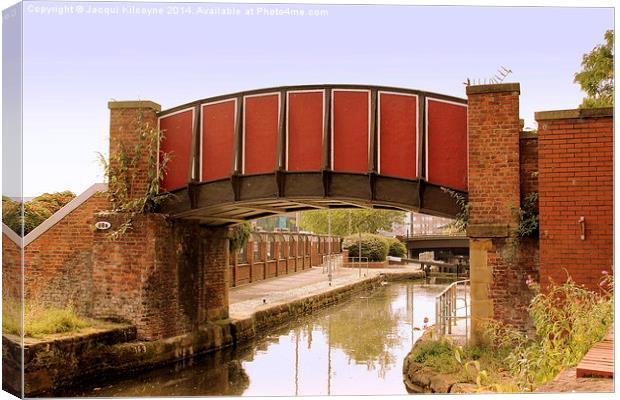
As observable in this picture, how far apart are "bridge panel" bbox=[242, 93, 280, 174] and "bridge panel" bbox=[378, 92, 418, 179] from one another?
1898 millimetres

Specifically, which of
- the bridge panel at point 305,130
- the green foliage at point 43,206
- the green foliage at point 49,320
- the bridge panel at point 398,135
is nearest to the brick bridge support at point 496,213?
the bridge panel at point 398,135

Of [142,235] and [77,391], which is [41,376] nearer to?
[77,391]

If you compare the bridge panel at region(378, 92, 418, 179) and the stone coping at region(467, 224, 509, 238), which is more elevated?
the bridge panel at region(378, 92, 418, 179)

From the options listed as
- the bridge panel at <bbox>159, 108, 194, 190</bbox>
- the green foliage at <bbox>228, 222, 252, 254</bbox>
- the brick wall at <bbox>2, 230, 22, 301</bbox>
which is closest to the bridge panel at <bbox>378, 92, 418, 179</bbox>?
the bridge panel at <bbox>159, 108, 194, 190</bbox>

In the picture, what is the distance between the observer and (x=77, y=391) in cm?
1073

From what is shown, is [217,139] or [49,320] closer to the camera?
[49,320]

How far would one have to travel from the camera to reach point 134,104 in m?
12.9

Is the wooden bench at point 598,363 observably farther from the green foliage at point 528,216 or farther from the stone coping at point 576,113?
the stone coping at point 576,113

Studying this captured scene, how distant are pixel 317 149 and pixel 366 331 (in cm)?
855

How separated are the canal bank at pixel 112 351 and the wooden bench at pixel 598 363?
6.45 m

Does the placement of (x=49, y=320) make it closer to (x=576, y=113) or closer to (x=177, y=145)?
(x=177, y=145)

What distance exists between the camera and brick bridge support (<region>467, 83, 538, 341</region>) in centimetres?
1054

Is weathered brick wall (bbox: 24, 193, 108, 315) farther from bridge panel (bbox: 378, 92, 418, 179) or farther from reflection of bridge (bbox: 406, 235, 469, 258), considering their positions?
reflection of bridge (bbox: 406, 235, 469, 258)

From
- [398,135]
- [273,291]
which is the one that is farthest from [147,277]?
[273,291]
